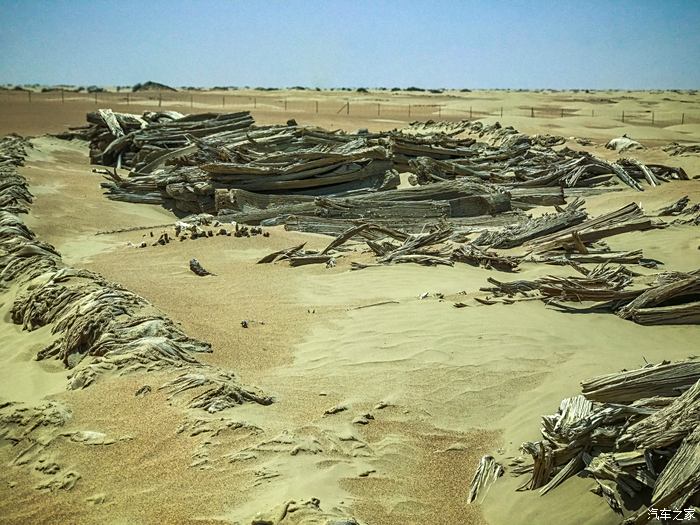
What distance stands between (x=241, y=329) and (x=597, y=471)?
411cm

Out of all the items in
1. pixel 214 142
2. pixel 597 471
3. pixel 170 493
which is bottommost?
pixel 170 493

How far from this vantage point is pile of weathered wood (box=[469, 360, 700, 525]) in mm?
3400

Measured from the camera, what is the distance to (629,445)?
3.77 metres

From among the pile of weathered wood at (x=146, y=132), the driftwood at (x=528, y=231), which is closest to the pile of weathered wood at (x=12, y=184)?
the pile of weathered wood at (x=146, y=132)

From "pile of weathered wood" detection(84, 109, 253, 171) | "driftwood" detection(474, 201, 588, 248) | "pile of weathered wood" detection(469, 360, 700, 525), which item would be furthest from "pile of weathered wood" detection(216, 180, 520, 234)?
"pile of weathered wood" detection(469, 360, 700, 525)

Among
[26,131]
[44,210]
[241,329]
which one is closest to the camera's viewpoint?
[241,329]

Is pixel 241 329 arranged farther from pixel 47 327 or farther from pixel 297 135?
pixel 297 135

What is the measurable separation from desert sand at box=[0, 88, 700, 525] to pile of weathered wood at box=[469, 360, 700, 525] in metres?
0.13

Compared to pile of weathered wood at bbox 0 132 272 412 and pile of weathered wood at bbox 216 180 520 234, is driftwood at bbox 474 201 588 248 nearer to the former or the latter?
pile of weathered wood at bbox 216 180 520 234

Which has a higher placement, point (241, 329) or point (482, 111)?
point (482, 111)

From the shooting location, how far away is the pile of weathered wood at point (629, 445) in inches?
134

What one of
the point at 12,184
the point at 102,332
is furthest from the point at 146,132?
the point at 102,332

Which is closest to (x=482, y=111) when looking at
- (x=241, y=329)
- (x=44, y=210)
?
(x=44, y=210)

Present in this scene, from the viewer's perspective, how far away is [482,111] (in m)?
48.1
